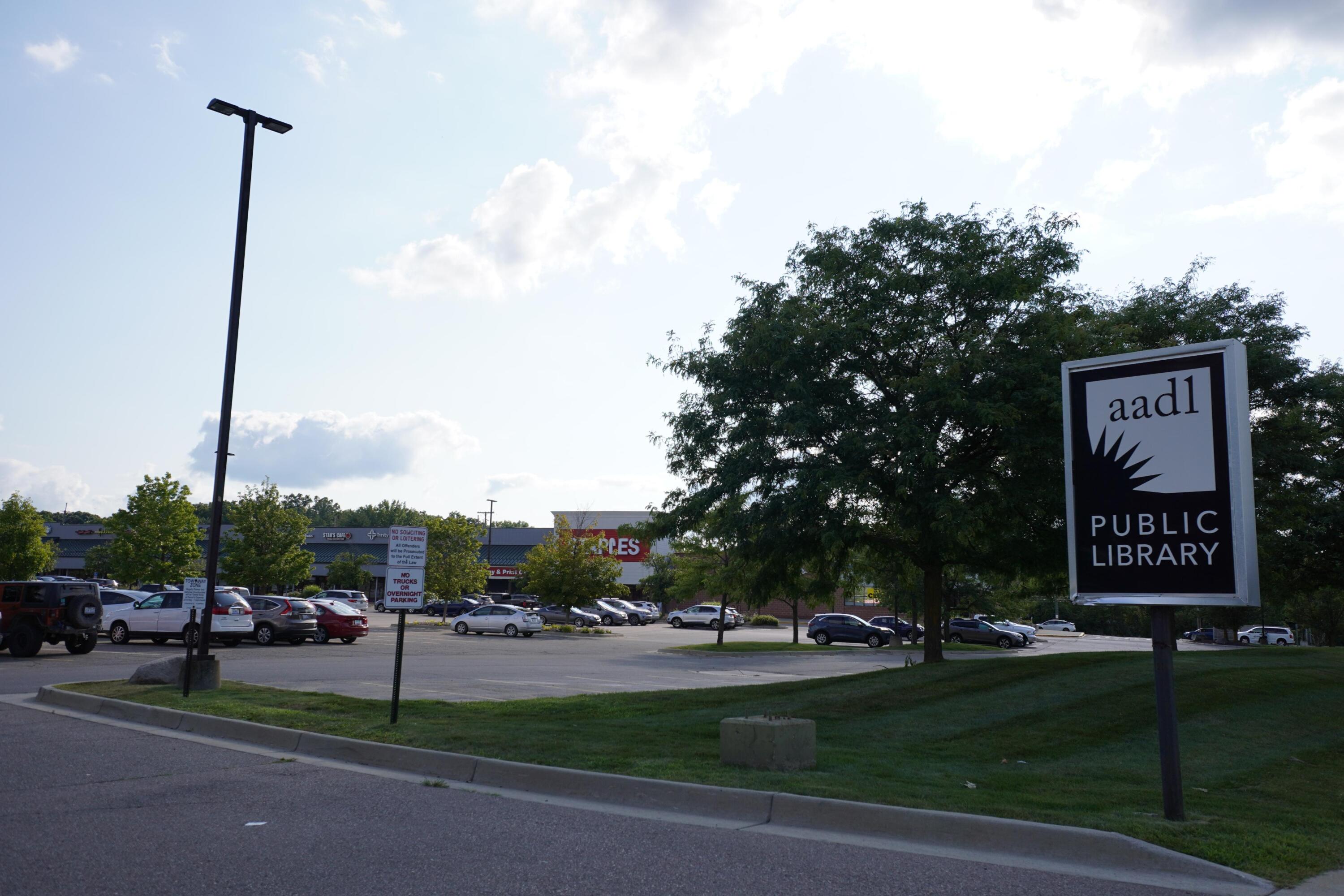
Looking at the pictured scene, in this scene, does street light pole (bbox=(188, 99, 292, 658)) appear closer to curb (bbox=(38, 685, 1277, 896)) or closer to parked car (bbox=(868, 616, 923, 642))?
curb (bbox=(38, 685, 1277, 896))

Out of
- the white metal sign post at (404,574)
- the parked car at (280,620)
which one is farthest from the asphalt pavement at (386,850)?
the parked car at (280,620)

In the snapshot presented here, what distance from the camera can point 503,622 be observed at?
46312mm

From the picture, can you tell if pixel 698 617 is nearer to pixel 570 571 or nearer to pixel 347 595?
pixel 570 571

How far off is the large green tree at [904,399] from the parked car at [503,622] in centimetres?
2828

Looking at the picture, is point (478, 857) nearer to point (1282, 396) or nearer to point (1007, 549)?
point (1007, 549)

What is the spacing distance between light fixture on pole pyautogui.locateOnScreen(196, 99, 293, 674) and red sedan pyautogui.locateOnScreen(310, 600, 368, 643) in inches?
696

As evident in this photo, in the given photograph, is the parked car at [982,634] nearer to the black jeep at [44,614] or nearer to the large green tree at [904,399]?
the large green tree at [904,399]

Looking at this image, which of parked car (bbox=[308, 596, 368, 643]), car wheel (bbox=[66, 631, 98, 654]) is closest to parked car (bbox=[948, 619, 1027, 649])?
parked car (bbox=[308, 596, 368, 643])

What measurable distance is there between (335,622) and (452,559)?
927 inches

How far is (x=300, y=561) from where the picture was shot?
48781 millimetres

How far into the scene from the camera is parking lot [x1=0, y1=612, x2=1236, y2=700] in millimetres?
18188

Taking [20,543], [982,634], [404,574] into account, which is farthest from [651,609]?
[404,574]

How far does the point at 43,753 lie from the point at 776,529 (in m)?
11.1

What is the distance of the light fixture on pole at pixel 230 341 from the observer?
15.4 meters
